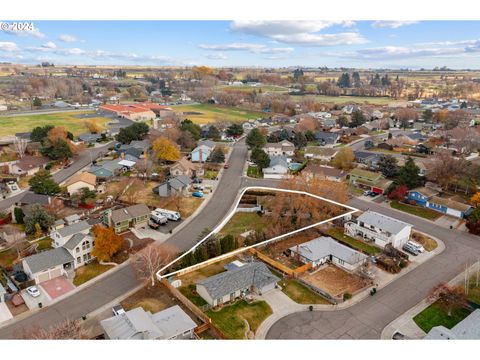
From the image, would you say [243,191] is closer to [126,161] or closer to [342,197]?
[342,197]

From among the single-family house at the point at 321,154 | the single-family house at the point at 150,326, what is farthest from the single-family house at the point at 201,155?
the single-family house at the point at 150,326

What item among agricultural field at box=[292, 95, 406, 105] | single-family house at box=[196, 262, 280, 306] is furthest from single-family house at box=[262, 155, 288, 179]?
agricultural field at box=[292, 95, 406, 105]

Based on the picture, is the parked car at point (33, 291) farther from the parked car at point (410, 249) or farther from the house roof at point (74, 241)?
the parked car at point (410, 249)

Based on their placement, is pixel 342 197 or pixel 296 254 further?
pixel 342 197

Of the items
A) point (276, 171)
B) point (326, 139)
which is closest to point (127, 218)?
point (276, 171)

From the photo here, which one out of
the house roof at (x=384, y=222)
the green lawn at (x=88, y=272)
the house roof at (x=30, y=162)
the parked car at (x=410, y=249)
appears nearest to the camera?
the green lawn at (x=88, y=272)

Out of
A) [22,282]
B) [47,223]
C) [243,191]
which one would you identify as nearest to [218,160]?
[243,191]
